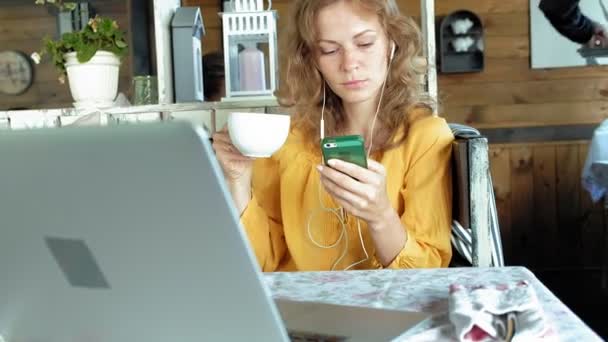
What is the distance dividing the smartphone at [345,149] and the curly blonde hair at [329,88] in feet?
1.18

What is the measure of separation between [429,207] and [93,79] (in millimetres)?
1023

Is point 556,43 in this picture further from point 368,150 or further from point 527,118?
point 368,150

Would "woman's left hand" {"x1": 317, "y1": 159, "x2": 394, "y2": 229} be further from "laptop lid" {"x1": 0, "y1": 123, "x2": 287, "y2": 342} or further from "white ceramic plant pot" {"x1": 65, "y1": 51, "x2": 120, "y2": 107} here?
"white ceramic plant pot" {"x1": 65, "y1": 51, "x2": 120, "y2": 107}

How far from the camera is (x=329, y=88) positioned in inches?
52.8

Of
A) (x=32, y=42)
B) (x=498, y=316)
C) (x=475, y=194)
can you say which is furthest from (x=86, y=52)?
(x=32, y=42)

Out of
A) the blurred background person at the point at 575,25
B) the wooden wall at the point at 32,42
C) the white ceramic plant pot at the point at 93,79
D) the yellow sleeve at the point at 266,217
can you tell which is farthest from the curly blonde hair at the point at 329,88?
the wooden wall at the point at 32,42

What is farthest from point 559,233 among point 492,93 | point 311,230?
point 311,230

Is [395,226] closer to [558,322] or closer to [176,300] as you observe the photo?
[558,322]

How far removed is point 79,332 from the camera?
0.48 meters

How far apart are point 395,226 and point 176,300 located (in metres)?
0.63

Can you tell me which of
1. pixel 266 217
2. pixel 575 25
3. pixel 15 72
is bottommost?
pixel 266 217

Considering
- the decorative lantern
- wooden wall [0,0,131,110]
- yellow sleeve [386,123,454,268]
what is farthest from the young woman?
wooden wall [0,0,131,110]

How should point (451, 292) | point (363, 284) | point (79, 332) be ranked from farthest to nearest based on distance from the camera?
point (363, 284), point (451, 292), point (79, 332)

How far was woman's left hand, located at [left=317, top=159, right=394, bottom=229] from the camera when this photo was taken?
863mm
